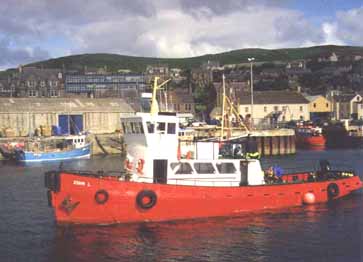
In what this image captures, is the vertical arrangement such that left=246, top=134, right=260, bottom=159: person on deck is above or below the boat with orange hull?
above

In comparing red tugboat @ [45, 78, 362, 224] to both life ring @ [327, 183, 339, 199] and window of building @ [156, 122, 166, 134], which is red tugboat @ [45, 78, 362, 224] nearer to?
window of building @ [156, 122, 166, 134]

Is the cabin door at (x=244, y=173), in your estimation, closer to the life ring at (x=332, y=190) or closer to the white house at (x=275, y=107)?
the life ring at (x=332, y=190)

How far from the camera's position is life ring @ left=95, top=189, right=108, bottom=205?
1069 inches

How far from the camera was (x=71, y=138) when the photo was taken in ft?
232

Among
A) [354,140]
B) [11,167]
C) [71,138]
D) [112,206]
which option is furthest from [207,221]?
[354,140]

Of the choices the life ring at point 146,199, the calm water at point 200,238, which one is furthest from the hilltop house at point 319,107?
the life ring at point 146,199

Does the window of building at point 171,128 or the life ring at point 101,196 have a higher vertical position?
the window of building at point 171,128

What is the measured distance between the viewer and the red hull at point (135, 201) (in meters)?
27.2

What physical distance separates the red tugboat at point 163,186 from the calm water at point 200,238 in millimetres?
602

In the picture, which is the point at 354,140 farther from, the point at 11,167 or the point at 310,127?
the point at 11,167

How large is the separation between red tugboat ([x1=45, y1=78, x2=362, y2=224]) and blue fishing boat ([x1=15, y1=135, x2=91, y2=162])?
37400mm

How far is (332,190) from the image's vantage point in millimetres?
33406

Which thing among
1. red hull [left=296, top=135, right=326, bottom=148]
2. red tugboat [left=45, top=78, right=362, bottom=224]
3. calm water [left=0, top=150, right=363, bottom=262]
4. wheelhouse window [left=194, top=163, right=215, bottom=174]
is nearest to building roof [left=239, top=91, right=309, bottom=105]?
red hull [left=296, top=135, right=326, bottom=148]

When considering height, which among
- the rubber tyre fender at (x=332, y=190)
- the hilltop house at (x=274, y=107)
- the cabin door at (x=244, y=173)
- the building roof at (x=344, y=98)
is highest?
the building roof at (x=344, y=98)
